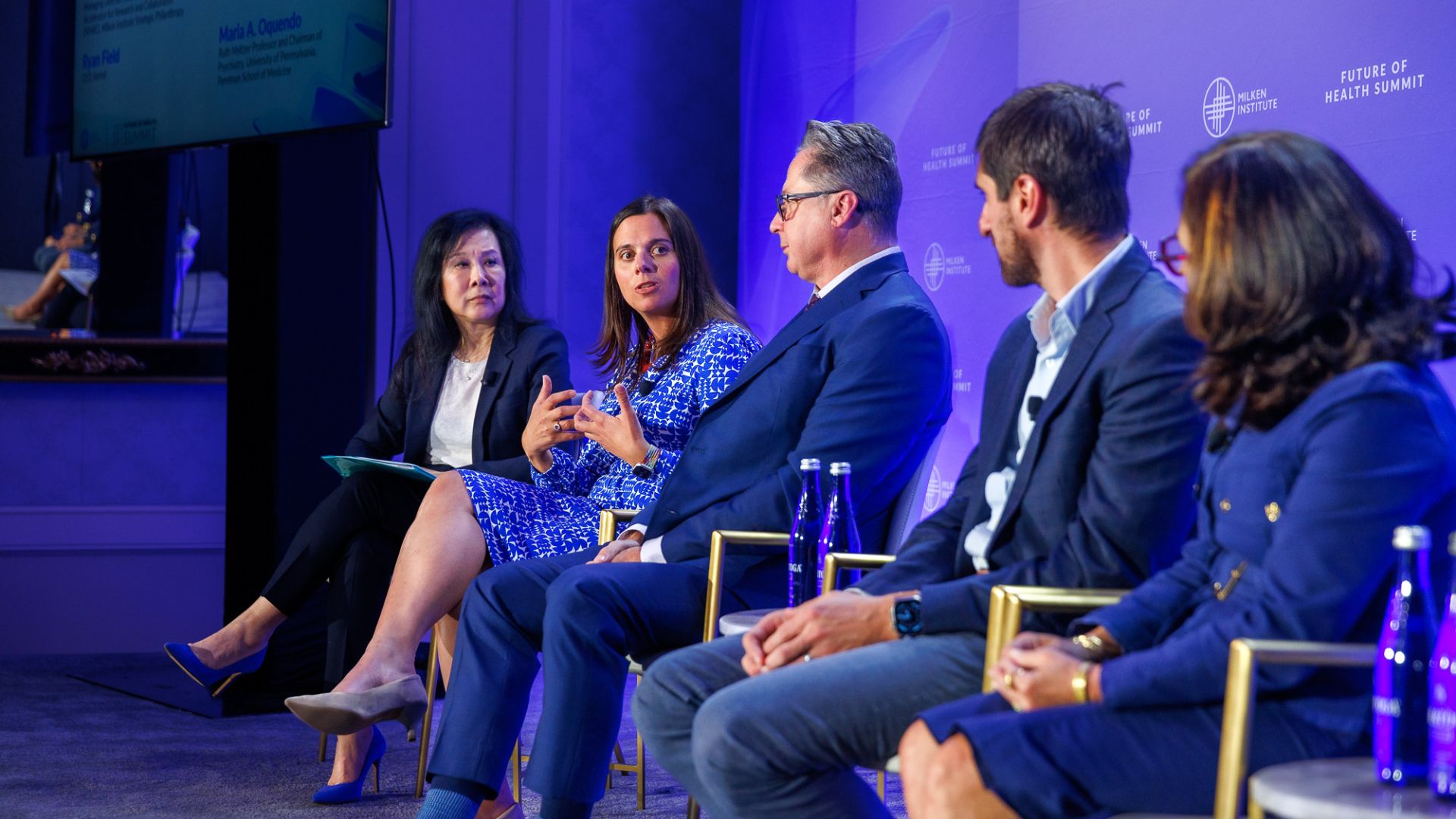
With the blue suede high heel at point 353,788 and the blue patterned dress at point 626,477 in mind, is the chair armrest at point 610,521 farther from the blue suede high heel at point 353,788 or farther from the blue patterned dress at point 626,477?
the blue suede high heel at point 353,788

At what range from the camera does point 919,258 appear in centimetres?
430

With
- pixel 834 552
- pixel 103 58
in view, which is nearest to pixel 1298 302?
pixel 834 552

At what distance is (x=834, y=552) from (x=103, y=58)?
11.0ft

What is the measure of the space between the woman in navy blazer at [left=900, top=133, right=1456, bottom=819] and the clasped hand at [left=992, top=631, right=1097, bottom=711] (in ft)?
0.06

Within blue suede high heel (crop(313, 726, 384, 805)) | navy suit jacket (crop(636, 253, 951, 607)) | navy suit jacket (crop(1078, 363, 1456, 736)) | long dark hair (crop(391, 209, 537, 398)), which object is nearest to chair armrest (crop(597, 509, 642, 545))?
navy suit jacket (crop(636, 253, 951, 607))

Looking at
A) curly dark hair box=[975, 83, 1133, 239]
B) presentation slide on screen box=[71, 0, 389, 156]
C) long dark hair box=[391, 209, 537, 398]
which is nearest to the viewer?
curly dark hair box=[975, 83, 1133, 239]

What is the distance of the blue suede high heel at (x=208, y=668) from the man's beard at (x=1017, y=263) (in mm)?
1956

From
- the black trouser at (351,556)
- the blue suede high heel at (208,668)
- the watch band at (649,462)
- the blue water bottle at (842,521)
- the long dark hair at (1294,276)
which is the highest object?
the long dark hair at (1294,276)

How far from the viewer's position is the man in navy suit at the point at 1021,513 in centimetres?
180

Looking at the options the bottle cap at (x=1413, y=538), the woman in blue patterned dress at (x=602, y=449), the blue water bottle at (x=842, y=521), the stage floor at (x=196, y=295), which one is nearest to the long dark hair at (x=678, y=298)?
the woman in blue patterned dress at (x=602, y=449)

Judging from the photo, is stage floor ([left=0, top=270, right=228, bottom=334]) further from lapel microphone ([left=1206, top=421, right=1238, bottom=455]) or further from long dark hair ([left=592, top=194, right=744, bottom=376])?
lapel microphone ([left=1206, top=421, right=1238, bottom=455])

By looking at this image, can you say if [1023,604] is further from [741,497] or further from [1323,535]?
[741,497]

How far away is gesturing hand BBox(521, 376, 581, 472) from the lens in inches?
125

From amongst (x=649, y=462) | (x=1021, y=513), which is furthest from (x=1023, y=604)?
(x=649, y=462)
